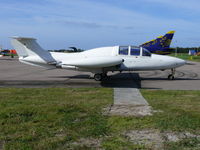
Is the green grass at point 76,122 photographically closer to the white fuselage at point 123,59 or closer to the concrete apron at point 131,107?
the concrete apron at point 131,107

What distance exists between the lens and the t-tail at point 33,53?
14.7 metres

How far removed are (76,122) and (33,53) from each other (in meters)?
10.6

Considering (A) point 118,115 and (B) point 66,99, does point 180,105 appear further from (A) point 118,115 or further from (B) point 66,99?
(B) point 66,99

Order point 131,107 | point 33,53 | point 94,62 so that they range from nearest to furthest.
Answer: point 131,107 → point 94,62 → point 33,53

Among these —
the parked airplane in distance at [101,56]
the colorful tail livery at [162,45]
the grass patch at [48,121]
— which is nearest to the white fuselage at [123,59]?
the parked airplane in distance at [101,56]

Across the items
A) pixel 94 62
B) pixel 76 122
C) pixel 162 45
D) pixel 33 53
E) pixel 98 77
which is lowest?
pixel 76 122

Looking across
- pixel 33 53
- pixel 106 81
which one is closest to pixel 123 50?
pixel 106 81

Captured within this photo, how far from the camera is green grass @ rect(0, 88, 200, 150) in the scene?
13.9 ft

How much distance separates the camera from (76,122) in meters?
5.46

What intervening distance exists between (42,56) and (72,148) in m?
11.8

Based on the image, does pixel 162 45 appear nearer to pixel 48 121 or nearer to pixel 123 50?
pixel 123 50

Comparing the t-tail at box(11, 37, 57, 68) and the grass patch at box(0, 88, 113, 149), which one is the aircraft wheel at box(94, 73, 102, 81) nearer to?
the t-tail at box(11, 37, 57, 68)

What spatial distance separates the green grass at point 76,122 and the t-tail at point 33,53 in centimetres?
716

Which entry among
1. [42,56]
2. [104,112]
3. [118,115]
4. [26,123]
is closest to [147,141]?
[118,115]
